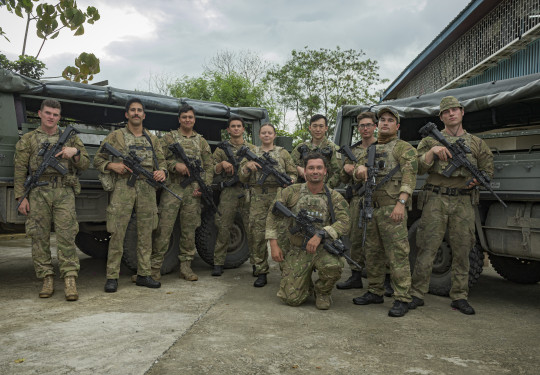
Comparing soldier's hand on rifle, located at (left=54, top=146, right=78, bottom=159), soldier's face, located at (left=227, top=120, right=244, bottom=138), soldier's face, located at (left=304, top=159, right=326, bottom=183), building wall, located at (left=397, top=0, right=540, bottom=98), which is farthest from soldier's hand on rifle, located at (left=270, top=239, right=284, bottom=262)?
building wall, located at (left=397, top=0, right=540, bottom=98)

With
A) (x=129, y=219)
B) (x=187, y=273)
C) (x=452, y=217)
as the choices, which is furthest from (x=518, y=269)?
(x=129, y=219)

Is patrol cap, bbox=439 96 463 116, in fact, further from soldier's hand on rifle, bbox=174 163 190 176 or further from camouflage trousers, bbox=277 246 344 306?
soldier's hand on rifle, bbox=174 163 190 176

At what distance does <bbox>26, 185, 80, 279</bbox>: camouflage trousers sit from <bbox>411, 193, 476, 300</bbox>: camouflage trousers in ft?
10.4

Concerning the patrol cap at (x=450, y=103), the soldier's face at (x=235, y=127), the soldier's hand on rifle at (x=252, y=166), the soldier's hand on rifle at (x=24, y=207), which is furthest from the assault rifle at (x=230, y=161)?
the patrol cap at (x=450, y=103)

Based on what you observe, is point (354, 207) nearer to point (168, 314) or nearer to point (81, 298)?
point (168, 314)

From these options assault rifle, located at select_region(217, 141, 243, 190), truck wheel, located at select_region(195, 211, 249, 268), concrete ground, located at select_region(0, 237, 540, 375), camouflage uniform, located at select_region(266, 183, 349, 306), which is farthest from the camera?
truck wheel, located at select_region(195, 211, 249, 268)

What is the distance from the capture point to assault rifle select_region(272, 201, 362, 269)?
3959 millimetres

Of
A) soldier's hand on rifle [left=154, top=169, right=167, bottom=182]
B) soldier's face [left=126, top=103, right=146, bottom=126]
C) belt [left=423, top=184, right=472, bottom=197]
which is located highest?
soldier's face [left=126, top=103, right=146, bottom=126]

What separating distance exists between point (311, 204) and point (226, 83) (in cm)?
1703

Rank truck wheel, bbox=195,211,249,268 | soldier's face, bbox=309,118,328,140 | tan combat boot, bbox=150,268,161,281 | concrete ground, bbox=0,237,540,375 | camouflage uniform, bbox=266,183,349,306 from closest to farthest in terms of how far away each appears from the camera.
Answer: concrete ground, bbox=0,237,540,375, camouflage uniform, bbox=266,183,349,306, tan combat boot, bbox=150,268,161,281, soldier's face, bbox=309,118,328,140, truck wheel, bbox=195,211,249,268

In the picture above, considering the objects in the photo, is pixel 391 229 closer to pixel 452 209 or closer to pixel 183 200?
pixel 452 209

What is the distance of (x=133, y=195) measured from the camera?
14.8ft

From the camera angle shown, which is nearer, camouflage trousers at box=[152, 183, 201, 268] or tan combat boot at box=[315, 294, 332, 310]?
tan combat boot at box=[315, 294, 332, 310]

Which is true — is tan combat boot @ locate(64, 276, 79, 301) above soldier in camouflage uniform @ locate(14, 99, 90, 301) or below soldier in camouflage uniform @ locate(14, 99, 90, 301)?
below
